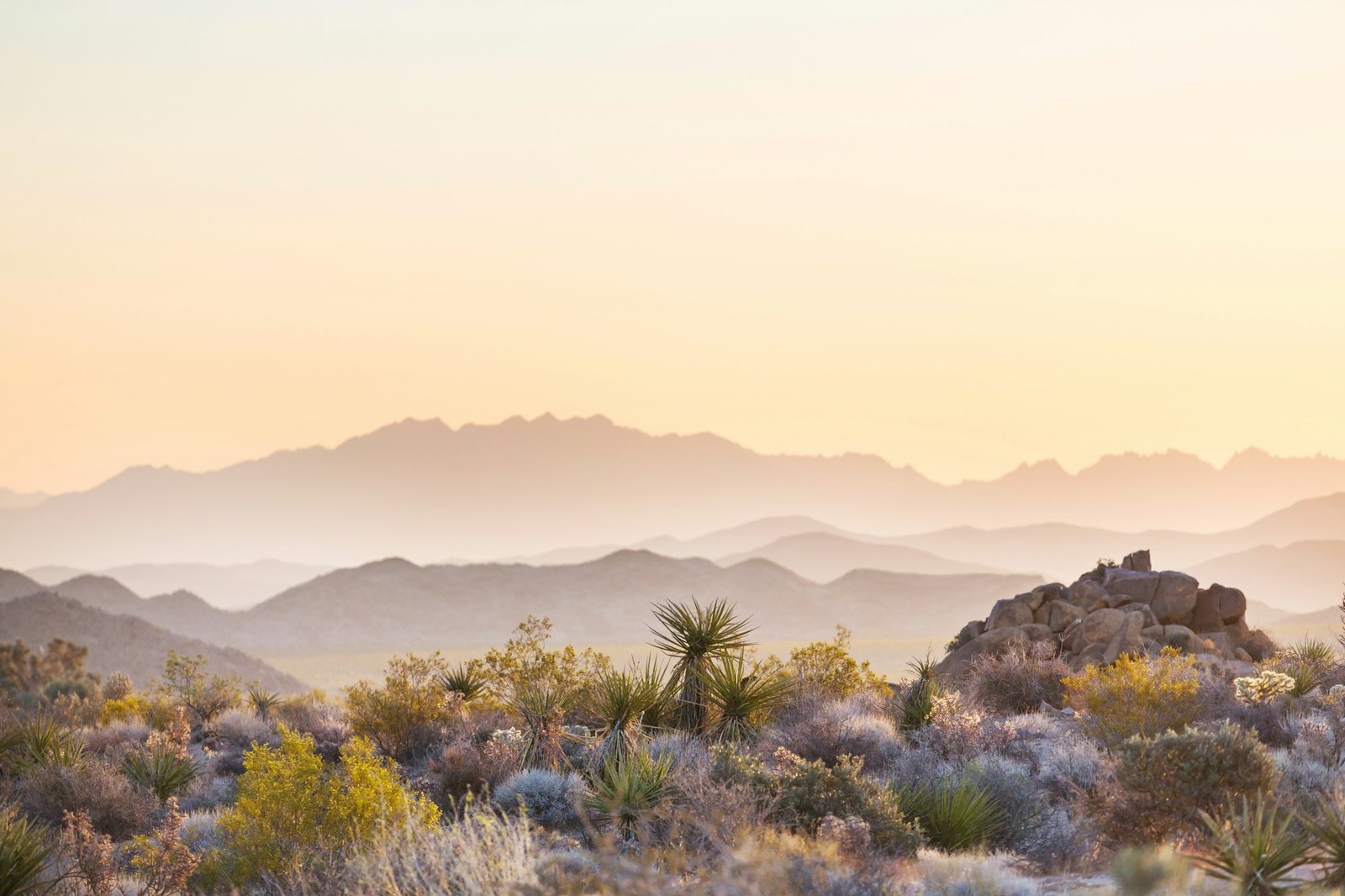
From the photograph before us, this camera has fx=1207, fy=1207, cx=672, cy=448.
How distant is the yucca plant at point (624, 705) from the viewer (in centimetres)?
1664

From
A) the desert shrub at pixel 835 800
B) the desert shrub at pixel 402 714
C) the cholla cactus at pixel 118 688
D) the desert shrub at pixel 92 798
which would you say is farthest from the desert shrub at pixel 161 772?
the cholla cactus at pixel 118 688

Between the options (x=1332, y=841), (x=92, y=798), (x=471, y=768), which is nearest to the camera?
(x=1332, y=841)

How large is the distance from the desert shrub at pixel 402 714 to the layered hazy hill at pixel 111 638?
50.7m

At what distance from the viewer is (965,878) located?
33.2 ft

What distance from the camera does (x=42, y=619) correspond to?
77.9m

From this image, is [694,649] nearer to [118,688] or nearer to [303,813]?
[303,813]

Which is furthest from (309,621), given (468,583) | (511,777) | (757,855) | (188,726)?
(757,855)

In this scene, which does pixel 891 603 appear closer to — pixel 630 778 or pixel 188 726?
pixel 188 726

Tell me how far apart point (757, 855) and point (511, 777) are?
26.3 ft

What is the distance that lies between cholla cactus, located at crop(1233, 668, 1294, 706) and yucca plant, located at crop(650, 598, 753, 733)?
7.92 meters

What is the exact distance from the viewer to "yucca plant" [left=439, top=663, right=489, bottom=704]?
964 inches

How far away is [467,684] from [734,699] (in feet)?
27.7

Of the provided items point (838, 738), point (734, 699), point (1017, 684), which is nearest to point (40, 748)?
point (734, 699)

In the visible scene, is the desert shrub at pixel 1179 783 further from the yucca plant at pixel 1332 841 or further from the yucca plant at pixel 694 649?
the yucca plant at pixel 694 649
